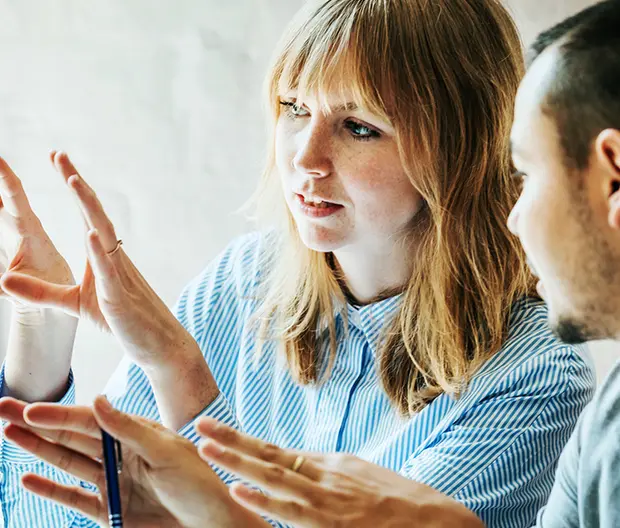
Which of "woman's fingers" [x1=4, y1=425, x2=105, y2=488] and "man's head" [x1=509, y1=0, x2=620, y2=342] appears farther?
"woman's fingers" [x1=4, y1=425, x2=105, y2=488]

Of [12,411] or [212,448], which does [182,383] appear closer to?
[12,411]

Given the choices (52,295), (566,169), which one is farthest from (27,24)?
(566,169)

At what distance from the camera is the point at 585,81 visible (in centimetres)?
68

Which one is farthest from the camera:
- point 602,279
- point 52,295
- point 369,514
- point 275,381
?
point 275,381

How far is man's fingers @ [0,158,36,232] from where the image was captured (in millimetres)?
1151

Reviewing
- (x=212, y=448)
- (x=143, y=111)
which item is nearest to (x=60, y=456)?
(x=212, y=448)

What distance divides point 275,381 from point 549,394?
1.35 ft

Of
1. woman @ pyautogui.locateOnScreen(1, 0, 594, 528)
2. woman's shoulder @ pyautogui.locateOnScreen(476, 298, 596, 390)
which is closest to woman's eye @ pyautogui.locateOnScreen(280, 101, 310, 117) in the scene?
woman @ pyautogui.locateOnScreen(1, 0, 594, 528)

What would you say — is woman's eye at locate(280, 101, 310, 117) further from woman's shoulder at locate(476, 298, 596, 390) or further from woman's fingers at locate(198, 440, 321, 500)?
woman's fingers at locate(198, 440, 321, 500)

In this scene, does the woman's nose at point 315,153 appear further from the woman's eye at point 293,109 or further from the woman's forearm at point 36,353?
the woman's forearm at point 36,353

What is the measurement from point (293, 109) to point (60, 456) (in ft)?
1.76

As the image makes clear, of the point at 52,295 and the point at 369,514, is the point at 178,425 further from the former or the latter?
the point at 369,514

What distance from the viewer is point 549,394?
1147 mm

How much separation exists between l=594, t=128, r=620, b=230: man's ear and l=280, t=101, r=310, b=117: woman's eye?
564 mm
